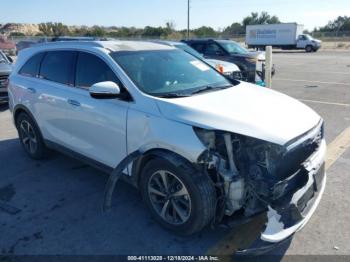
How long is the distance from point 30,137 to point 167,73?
8.96 ft

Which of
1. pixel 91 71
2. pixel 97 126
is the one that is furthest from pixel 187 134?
pixel 91 71

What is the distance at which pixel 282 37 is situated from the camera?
43.4 metres

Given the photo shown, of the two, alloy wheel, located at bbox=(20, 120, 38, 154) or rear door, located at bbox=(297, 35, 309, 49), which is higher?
rear door, located at bbox=(297, 35, 309, 49)

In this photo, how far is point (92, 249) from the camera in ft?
11.4

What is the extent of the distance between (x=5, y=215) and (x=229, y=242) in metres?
2.47

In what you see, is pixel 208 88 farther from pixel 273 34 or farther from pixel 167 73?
pixel 273 34

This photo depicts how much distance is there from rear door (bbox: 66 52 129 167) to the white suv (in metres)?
0.01

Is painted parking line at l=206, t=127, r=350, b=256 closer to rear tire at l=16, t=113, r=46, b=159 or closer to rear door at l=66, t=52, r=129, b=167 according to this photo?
rear door at l=66, t=52, r=129, b=167

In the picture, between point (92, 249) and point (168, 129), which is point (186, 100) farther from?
point (92, 249)

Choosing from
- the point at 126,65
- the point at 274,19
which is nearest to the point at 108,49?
the point at 126,65

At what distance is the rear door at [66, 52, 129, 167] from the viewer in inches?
155

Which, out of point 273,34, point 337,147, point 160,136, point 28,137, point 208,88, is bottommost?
point 337,147

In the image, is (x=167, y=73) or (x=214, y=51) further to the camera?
(x=214, y=51)

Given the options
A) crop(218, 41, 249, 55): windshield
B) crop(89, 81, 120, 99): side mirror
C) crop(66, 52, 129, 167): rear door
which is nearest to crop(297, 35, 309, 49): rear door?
crop(218, 41, 249, 55): windshield
